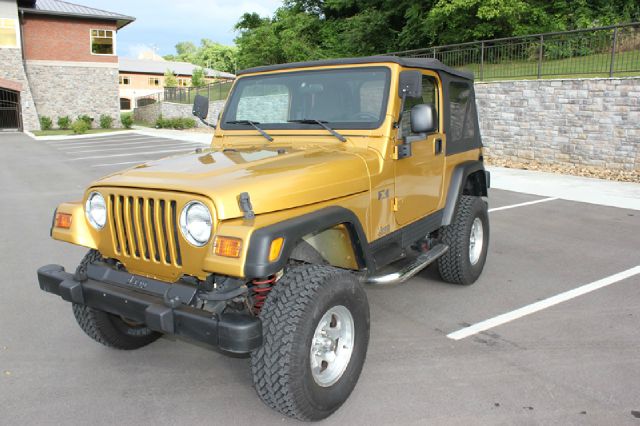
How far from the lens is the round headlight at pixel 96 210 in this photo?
3.19 meters

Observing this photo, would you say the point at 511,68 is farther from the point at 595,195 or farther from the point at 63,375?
the point at 63,375

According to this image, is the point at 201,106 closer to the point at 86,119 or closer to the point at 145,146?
the point at 145,146

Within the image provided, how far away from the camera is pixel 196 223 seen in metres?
2.75

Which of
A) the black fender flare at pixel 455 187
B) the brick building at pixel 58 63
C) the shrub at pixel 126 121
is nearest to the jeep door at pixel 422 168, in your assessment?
the black fender flare at pixel 455 187

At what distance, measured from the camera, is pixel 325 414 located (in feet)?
9.63

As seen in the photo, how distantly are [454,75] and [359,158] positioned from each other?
6.28 feet

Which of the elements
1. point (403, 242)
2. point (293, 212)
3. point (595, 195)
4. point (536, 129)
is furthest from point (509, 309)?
point (536, 129)

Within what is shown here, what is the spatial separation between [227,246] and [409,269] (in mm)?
1759

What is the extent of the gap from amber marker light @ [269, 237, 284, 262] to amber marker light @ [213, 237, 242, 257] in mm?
153

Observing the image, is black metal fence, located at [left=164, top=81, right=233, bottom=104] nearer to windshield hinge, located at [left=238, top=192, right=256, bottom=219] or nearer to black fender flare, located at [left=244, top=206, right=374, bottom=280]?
black fender flare, located at [left=244, top=206, right=374, bottom=280]

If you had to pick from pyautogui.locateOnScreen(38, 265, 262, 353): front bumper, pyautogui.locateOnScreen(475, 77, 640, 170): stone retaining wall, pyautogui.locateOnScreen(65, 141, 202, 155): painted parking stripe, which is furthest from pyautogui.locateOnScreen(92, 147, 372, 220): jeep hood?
pyautogui.locateOnScreen(65, 141, 202, 155): painted parking stripe

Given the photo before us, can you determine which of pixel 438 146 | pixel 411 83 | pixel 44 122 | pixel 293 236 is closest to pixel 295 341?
pixel 293 236

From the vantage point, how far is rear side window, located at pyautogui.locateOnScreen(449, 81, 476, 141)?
4.86 meters

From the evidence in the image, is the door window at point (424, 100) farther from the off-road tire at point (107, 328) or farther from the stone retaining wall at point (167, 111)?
the stone retaining wall at point (167, 111)
